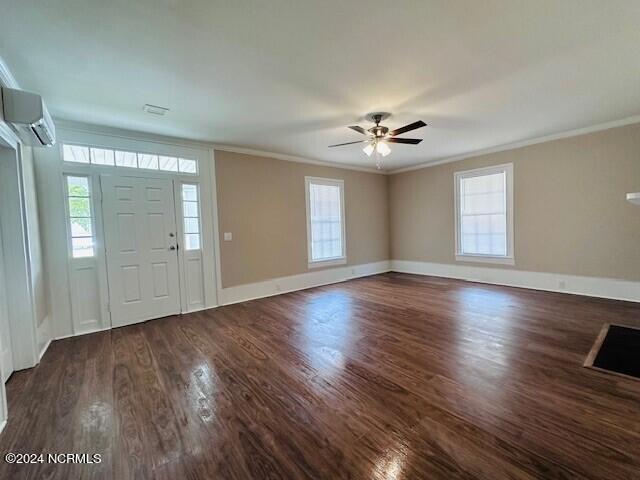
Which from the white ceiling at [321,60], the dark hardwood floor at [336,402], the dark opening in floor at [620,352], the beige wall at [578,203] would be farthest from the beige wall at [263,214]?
the dark opening in floor at [620,352]

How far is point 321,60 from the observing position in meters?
2.36

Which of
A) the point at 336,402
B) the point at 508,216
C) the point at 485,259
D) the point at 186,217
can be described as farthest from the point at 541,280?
the point at 186,217

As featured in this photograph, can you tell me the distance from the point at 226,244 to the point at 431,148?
161 inches

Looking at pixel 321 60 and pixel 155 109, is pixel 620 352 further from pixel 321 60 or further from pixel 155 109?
pixel 155 109

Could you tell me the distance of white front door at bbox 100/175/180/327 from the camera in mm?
3793

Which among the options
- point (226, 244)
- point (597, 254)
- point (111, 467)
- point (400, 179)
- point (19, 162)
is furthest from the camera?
point (400, 179)

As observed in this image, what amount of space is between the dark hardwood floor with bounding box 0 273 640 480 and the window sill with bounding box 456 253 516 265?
1.80 meters

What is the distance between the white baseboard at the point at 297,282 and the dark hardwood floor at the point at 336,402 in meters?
1.20

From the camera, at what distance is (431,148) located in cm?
527

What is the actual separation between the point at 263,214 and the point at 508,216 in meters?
4.62

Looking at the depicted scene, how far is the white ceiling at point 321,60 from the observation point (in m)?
1.83

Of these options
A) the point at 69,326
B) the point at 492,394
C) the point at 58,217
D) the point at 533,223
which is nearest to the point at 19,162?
the point at 58,217

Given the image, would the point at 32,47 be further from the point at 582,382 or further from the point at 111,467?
the point at 582,382

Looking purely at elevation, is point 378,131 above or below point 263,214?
above
